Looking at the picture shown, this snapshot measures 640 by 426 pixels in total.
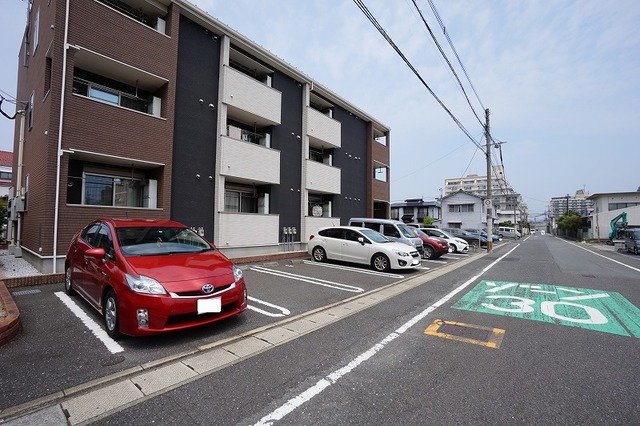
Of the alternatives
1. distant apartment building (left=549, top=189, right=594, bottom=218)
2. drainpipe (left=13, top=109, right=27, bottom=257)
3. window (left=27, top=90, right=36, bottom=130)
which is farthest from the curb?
distant apartment building (left=549, top=189, right=594, bottom=218)

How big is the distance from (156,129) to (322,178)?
8337 millimetres

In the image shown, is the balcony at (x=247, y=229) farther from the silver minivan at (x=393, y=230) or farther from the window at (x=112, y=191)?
the silver minivan at (x=393, y=230)

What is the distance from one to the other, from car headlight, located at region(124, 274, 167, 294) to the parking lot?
0.68m

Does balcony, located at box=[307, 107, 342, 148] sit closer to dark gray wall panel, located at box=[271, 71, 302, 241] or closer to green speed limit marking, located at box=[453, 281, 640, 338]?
dark gray wall panel, located at box=[271, 71, 302, 241]

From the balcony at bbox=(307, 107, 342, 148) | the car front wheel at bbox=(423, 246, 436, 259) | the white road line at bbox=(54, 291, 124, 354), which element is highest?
the balcony at bbox=(307, 107, 342, 148)

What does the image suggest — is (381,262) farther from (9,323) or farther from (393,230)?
(9,323)

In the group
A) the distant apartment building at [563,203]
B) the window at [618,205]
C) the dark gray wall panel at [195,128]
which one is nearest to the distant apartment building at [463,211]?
the window at [618,205]

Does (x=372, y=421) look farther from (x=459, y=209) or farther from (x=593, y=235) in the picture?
(x=593, y=235)

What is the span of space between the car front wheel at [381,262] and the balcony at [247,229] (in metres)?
4.70

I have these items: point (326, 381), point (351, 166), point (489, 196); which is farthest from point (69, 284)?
point (489, 196)

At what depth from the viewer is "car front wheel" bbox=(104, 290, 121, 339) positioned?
379cm

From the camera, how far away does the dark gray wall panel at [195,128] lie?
10180 millimetres

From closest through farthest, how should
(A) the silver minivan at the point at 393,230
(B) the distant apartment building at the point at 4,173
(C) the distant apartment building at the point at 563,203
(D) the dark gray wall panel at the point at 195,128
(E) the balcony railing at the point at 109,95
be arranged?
(E) the balcony railing at the point at 109,95
(D) the dark gray wall panel at the point at 195,128
(A) the silver minivan at the point at 393,230
(B) the distant apartment building at the point at 4,173
(C) the distant apartment building at the point at 563,203

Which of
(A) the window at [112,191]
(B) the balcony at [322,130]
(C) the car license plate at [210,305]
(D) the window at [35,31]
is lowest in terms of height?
(C) the car license plate at [210,305]
